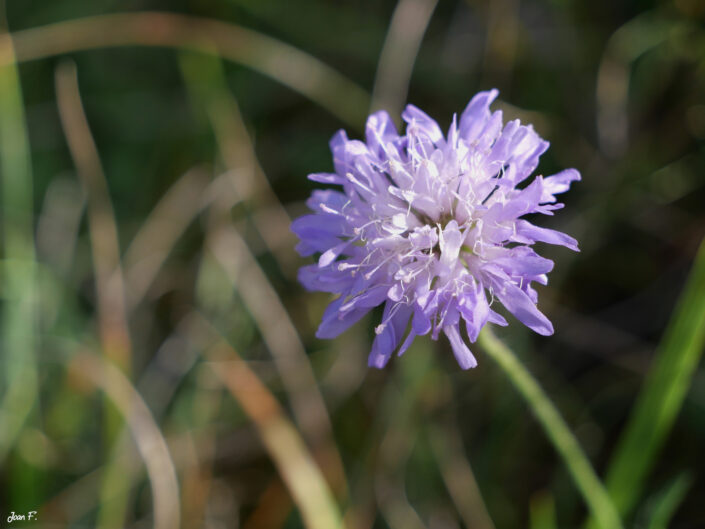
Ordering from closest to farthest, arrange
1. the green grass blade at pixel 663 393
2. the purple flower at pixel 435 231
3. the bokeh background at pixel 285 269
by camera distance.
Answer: the purple flower at pixel 435 231 → the green grass blade at pixel 663 393 → the bokeh background at pixel 285 269

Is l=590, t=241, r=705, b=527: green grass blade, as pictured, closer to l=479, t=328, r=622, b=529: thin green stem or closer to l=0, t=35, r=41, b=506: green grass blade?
l=479, t=328, r=622, b=529: thin green stem

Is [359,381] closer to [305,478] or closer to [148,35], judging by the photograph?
[305,478]

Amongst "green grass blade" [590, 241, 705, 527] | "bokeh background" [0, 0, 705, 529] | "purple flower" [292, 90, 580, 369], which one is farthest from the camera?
"bokeh background" [0, 0, 705, 529]

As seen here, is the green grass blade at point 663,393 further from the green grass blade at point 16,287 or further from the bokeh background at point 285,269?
the green grass blade at point 16,287

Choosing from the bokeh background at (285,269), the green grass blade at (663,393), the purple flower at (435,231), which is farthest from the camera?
the bokeh background at (285,269)

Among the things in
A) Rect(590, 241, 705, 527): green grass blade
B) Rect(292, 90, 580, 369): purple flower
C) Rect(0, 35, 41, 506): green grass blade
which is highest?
Rect(0, 35, 41, 506): green grass blade

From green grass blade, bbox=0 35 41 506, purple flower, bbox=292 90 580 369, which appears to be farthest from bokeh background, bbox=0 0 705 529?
purple flower, bbox=292 90 580 369

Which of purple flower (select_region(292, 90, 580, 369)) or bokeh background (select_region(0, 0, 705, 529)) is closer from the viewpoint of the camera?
purple flower (select_region(292, 90, 580, 369))

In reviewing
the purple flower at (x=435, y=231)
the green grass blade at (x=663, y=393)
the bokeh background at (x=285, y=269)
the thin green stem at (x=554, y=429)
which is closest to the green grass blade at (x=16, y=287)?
the bokeh background at (x=285, y=269)
